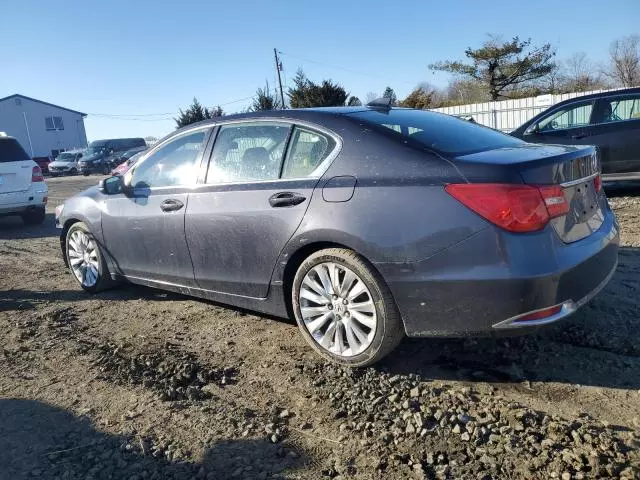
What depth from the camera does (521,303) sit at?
9.16 feet

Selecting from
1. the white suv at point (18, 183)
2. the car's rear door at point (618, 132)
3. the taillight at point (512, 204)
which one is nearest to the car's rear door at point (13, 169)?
the white suv at point (18, 183)

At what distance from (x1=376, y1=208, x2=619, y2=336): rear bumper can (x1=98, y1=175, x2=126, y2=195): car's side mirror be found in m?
2.87

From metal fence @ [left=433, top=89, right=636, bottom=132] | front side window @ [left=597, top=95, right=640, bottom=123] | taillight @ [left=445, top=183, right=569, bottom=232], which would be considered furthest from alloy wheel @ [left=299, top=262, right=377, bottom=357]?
metal fence @ [left=433, top=89, right=636, bottom=132]

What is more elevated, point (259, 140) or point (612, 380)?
point (259, 140)

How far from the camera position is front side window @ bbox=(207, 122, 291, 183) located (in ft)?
12.4

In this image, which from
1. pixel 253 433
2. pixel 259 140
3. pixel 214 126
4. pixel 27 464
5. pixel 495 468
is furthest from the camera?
pixel 214 126

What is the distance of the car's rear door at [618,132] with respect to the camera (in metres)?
8.59

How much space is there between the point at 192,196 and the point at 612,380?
10.0 feet

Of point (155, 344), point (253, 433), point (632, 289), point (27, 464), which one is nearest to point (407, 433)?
point (253, 433)

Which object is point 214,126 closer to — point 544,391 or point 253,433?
point 253,433

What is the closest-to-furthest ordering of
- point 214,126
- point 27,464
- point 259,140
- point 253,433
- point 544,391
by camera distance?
point 27,464, point 253,433, point 544,391, point 259,140, point 214,126

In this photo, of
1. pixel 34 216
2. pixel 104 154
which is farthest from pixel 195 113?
pixel 34 216

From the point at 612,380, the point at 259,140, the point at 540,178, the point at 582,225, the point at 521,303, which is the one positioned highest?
the point at 259,140

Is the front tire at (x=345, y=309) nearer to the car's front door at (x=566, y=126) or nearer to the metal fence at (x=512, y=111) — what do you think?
the car's front door at (x=566, y=126)
